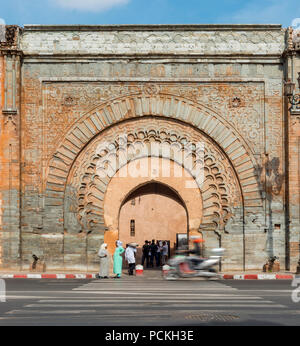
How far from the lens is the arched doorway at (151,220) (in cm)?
3569

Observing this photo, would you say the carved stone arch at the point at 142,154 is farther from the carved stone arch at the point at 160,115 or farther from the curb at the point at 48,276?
the curb at the point at 48,276

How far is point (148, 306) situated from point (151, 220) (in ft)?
85.8

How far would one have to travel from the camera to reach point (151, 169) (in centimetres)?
2008

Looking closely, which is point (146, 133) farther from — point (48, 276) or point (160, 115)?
point (48, 276)

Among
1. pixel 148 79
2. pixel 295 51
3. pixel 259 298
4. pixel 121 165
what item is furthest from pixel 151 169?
pixel 259 298

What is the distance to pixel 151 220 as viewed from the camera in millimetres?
35969

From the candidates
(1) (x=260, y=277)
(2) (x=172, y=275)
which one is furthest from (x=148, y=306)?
(1) (x=260, y=277)

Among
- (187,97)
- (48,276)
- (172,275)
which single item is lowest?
(48,276)

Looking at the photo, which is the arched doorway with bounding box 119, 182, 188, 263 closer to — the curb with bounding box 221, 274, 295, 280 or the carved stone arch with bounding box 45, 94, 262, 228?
the carved stone arch with bounding box 45, 94, 262, 228

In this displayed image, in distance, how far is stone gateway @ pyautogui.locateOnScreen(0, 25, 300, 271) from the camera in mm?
19516

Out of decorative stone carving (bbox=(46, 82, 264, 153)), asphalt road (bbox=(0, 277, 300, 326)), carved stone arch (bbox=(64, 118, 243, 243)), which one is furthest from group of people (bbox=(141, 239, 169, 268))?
asphalt road (bbox=(0, 277, 300, 326))

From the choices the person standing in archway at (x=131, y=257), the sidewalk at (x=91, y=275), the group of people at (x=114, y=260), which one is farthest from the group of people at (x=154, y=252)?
the sidewalk at (x=91, y=275)

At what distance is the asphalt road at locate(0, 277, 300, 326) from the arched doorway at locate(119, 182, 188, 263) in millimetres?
21873

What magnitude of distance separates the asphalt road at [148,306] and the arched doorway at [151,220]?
71.8 feet
